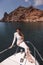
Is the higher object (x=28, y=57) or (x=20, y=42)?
(x=20, y=42)

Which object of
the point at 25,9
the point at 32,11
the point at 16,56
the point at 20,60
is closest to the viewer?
the point at 20,60

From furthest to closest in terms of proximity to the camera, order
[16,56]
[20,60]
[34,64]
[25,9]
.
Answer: [25,9] → [16,56] → [20,60] → [34,64]

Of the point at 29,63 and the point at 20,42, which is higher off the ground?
the point at 20,42

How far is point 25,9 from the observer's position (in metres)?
199

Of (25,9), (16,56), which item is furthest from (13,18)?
(16,56)

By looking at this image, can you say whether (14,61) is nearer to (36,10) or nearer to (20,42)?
(20,42)

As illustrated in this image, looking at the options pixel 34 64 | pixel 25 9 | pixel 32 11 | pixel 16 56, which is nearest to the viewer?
pixel 34 64

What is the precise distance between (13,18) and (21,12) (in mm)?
21504

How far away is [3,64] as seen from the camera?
32.1 feet

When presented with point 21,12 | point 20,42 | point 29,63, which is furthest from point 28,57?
point 21,12

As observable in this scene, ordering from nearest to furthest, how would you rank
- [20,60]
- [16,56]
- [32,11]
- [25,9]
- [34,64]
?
1. [34,64]
2. [20,60]
3. [16,56]
4. [32,11]
5. [25,9]

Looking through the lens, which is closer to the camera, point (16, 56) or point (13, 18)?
point (16, 56)

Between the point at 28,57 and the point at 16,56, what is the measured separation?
51.7 inches

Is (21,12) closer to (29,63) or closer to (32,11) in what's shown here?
(32,11)
